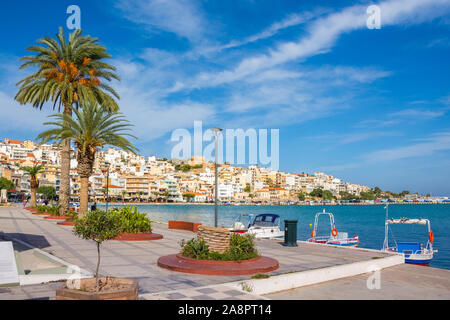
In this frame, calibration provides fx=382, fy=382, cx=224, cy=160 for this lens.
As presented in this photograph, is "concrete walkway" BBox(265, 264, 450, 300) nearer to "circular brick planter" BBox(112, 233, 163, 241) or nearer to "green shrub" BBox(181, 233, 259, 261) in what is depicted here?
"green shrub" BBox(181, 233, 259, 261)

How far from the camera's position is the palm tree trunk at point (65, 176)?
90.2 ft

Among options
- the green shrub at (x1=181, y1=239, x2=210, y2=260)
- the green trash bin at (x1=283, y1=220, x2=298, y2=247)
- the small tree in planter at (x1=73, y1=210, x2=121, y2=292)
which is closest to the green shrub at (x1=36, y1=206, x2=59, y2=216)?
the green trash bin at (x1=283, y1=220, x2=298, y2=247)

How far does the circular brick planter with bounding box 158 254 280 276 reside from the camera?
9.82 m

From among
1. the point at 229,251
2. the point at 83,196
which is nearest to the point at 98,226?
the point at 229,251

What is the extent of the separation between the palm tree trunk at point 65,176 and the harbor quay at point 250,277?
14.2 m

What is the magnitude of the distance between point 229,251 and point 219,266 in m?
1.07

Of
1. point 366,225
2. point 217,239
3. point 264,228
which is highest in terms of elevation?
point 217,239

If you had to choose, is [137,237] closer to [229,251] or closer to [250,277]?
[229,251]

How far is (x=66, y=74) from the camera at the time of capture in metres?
27.3

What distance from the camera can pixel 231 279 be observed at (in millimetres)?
9297

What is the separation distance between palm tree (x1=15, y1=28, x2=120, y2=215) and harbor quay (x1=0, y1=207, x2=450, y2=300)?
14671mm

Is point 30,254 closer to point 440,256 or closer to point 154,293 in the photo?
point 154,293

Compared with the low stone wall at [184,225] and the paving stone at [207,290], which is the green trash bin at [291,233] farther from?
the paving stone at [207,290]
